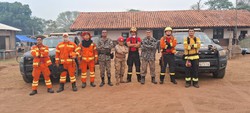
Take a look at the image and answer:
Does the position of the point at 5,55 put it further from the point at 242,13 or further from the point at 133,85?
the point at 242,13

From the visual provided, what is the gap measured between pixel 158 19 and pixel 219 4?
25.0 m

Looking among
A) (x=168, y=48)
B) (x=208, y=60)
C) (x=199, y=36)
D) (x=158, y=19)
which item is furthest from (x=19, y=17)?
(x=208, y=60)

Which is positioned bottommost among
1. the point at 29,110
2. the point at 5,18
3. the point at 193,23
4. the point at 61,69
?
the point at 29,110

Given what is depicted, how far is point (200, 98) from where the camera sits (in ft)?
18.7

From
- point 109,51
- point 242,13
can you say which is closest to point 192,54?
point 109,51

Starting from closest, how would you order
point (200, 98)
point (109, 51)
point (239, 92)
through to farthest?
point (200, 98)
point (239, 92)
point (109, 51)

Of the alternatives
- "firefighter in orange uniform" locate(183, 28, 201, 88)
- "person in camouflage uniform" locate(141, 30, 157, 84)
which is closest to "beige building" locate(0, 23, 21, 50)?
"person in camouflage uniform" locate(141, 30, 157, 84)

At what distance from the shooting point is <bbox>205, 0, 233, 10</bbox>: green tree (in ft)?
142

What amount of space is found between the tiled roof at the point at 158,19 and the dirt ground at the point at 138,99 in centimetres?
1561

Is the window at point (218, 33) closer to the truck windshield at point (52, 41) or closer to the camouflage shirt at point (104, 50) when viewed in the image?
the truck windshield at point (52, 41)

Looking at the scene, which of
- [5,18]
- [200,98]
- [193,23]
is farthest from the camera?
[5,18]

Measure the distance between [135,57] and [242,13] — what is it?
2317 centimetres

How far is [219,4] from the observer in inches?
1745

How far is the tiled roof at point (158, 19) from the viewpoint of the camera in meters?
22.8
